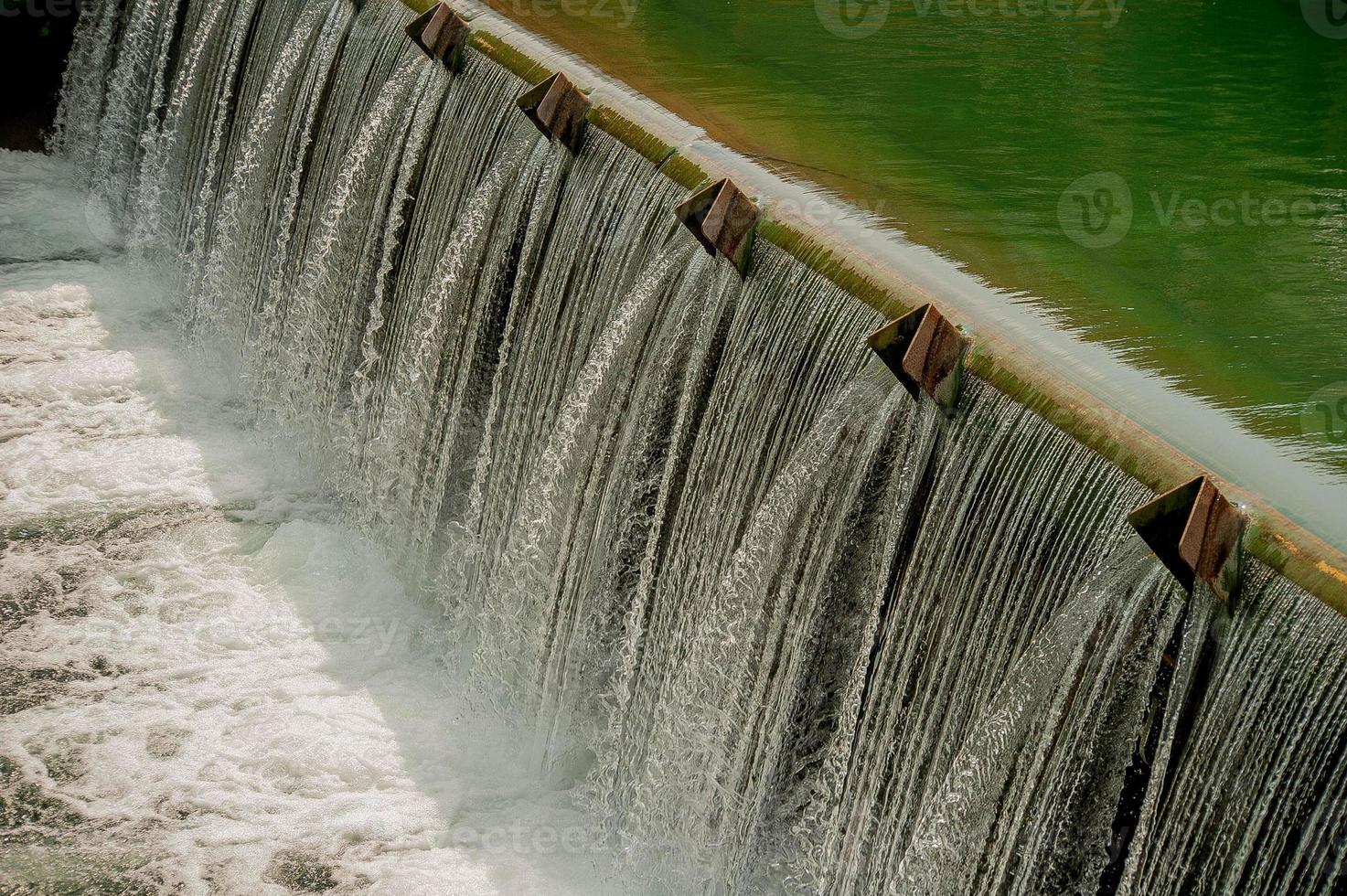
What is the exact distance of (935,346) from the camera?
16.3 ft

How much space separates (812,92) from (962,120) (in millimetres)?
852

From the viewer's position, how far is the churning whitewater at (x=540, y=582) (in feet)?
14.4

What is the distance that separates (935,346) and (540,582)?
9.09 feet

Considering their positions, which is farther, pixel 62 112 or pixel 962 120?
pixel 62 112

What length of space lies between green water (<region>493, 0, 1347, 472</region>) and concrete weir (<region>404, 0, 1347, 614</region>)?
39 centimetres

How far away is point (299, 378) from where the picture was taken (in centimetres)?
930

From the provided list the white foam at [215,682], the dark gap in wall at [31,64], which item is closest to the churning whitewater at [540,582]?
the white foam at [215,682]

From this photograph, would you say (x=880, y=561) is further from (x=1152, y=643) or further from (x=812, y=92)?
(x=812, y=92)

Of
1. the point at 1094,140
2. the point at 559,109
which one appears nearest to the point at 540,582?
the point at 559,109

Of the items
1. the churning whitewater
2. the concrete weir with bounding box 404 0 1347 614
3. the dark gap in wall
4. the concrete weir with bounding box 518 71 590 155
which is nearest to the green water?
the concrete weir with bounding box 404 0 1347 614

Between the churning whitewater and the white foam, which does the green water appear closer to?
the churning whitewater

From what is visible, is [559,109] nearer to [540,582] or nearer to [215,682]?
[540,582]

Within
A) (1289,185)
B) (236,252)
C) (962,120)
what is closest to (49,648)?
(236,252)

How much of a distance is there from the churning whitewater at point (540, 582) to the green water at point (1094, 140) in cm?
82
